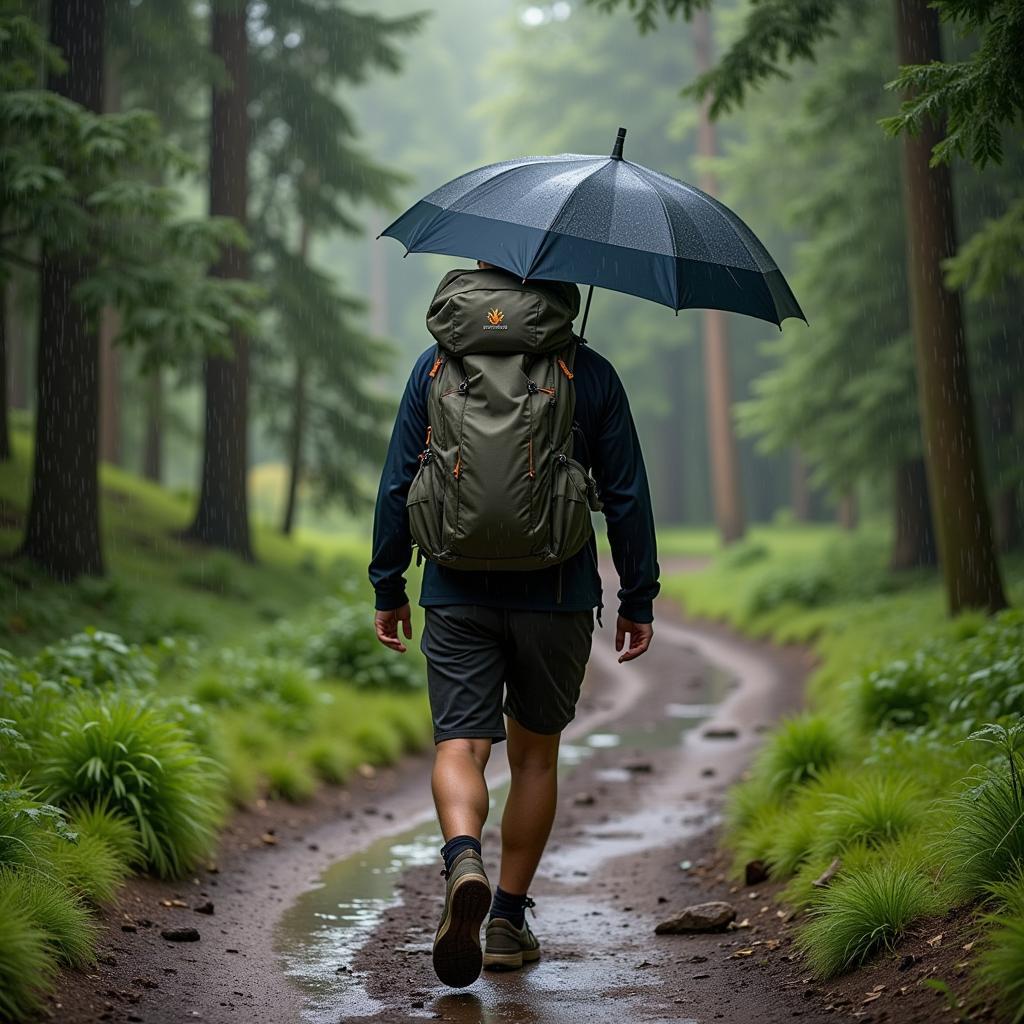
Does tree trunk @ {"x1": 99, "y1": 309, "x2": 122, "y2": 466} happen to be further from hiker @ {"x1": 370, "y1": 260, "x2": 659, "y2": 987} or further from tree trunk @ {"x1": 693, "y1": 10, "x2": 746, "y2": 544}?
hiker @ {"x1": 370, "y1": 260, "x2": 659, "y2": 987}

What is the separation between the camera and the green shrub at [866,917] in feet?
14.0

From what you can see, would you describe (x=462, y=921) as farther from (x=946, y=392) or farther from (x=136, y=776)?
(x=946, y=392)

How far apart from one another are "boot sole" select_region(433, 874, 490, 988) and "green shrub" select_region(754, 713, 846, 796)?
3.02 m

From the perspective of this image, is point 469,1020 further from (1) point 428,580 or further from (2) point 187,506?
(2) point 187,506

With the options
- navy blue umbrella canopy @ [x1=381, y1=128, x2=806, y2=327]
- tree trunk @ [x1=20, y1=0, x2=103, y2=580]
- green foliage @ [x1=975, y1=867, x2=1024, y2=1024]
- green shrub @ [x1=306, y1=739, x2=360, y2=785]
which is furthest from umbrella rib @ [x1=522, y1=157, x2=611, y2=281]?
tree trunk @ [x1=20, y1=0, x2=103, y2=580]

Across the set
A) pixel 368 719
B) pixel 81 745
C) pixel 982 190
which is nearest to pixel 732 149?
pixel 982 190

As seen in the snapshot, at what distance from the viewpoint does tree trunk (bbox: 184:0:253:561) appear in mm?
16500

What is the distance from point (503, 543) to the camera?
403cm

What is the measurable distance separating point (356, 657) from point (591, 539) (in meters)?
7.00

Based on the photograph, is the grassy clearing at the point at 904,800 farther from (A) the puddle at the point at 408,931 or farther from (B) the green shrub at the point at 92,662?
(B) the green shrub at the point at 92,662

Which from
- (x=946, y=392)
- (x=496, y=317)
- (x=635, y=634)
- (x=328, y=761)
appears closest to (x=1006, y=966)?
(x=635, y=634)

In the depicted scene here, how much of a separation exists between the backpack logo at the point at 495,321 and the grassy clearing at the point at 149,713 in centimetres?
238

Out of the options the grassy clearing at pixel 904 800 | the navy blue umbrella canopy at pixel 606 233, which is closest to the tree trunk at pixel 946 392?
the grassy clearing at pixel 904 800

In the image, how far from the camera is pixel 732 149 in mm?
22453
